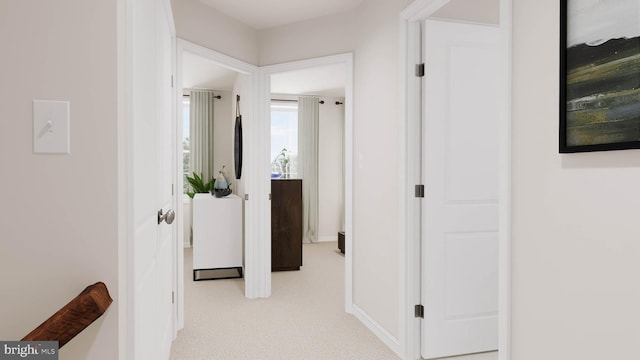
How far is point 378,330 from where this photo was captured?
301 centimetres

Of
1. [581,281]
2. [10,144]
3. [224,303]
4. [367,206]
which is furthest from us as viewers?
[224,303]

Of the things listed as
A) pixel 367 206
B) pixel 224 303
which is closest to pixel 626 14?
pixel 367 206

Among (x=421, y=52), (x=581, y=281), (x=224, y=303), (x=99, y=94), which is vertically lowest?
(x=224, y=303)

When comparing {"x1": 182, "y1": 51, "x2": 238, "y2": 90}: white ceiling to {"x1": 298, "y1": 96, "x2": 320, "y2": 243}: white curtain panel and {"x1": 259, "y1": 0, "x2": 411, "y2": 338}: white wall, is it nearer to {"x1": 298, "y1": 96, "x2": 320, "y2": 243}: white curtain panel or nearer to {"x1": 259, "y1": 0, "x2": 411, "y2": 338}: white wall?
{"x1": 298, "y1": 96, "x2": 320, "y2": 243}: white curtain panel

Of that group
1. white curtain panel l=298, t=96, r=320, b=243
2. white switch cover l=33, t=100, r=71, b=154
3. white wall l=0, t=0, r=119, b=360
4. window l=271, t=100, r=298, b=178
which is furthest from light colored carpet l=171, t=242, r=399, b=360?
window l=271, t=100, r=298, b=178

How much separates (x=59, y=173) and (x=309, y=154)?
239 inches

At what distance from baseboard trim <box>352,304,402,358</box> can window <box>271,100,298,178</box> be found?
397 cm

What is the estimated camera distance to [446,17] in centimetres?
262

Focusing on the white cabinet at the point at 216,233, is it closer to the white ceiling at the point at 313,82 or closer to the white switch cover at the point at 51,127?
the white ceiling at the point at 313,82

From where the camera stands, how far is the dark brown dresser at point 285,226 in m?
5.11

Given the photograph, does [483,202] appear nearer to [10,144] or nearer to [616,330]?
[616,330]

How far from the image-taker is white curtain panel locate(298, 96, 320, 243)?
275 inches

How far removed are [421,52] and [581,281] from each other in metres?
1.72

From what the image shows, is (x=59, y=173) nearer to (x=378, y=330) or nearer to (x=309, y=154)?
(x=378, y=330)
